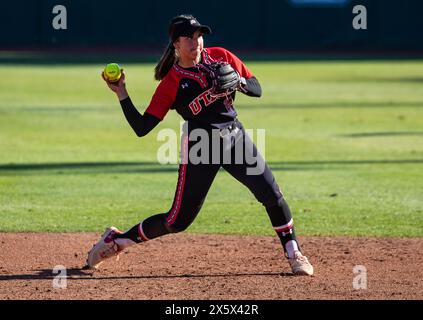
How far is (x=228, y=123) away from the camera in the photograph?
661 centimetres

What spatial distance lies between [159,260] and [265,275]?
3.31ft

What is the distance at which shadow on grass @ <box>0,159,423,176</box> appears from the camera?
12266mm

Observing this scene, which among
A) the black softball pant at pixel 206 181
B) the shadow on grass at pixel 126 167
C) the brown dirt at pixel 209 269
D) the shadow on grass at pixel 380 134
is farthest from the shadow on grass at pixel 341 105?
the black softball pant at pixel 206 181

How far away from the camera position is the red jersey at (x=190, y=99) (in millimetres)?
6488

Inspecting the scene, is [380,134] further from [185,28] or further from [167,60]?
[185,28]

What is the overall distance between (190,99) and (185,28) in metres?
0.48

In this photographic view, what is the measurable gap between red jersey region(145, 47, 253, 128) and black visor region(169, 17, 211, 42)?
0.74ft

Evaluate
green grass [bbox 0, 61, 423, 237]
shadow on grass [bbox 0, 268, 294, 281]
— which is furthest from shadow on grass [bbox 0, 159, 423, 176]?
shadow on grass [bbox 0, 268, 294, 281]

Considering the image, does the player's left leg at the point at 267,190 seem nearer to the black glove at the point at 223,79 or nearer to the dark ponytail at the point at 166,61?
the black glove at the point at 223,79

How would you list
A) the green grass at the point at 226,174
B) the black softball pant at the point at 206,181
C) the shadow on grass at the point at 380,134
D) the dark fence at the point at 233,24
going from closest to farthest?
the black softball pant at the point at 206,181 → the green grass at the point at 226,174 → the shadow on grass at the point at 380,134 → the dark fence at the point at 233,24

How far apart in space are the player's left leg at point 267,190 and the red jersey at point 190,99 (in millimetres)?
269

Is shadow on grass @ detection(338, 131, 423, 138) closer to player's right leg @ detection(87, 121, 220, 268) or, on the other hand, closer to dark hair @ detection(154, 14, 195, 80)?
player's right leg @ detection(87, 121, 220, 268)
